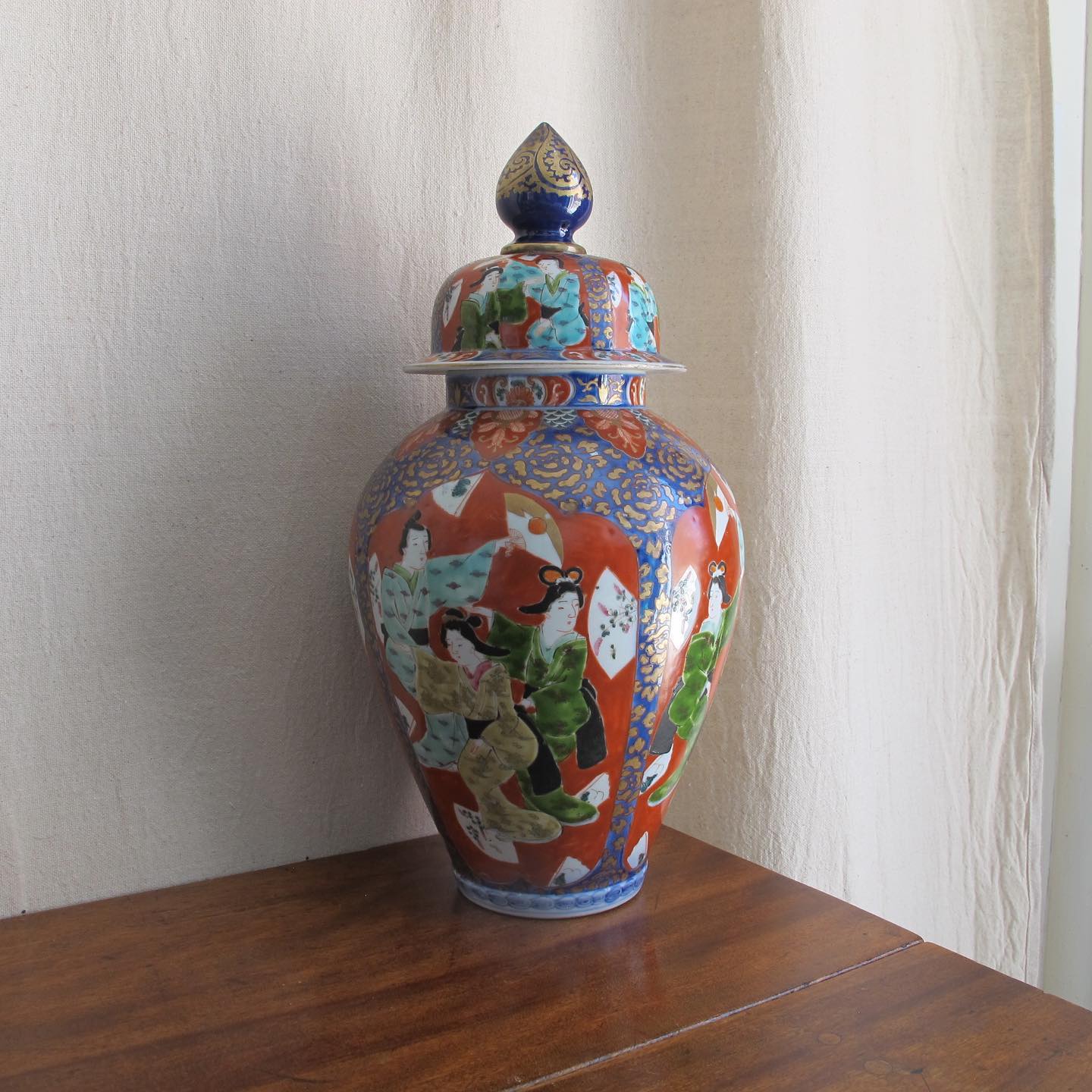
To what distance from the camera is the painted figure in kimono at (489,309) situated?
737 mm

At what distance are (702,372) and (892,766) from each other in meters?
0.43

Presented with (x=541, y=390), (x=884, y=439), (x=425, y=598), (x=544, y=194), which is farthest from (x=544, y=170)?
(x=884, y=439)

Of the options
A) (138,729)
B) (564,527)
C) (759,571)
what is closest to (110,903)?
(138,729)

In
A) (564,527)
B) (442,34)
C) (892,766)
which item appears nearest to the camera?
(564,527)

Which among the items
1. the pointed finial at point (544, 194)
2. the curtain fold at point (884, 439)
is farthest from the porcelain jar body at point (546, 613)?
the curtain fold at point (884, 439)

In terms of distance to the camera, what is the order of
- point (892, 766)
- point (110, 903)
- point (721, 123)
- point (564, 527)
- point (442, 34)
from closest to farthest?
point (564, 527) < point (110, 903) < point (442, 34) < point (721, 123) < point (892, 766)

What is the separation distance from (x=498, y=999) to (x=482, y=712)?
160 mm

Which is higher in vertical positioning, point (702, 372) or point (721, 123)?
point (721, 123)

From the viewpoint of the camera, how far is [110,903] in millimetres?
795

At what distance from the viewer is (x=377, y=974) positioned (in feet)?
2.26

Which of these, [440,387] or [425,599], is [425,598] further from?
[440,387]

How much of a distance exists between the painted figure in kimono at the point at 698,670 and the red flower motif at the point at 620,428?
0.28 feet

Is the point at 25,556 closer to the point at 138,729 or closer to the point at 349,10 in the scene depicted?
the point at 138,729

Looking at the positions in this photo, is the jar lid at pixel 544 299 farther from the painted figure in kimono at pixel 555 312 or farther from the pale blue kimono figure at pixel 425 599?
the pale blue kimono figure at pixel 425 599
